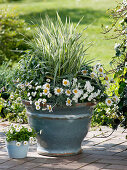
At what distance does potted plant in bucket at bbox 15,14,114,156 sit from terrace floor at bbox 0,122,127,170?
0.13m

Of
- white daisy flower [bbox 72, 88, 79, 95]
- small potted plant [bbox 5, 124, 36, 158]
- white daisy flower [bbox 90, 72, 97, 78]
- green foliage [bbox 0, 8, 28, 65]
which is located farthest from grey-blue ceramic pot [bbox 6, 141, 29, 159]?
green foliage [bbox 0, 8, 28, 65]

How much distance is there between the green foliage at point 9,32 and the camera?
7.27 metres

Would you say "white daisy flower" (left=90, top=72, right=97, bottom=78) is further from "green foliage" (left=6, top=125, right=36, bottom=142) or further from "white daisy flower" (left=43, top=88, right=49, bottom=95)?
"green foliage" (left=6, top=125, right=36, bottom=142)

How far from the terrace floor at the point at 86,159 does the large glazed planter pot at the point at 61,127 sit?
0.10 m

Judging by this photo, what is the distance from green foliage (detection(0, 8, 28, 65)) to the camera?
7273 mm

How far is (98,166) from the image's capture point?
134 inches

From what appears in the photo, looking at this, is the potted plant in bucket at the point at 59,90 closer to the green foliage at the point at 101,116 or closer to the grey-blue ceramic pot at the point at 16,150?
the grey-blue ceramic pot at the point at 16,150

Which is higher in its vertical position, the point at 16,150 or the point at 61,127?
the point at 61,127

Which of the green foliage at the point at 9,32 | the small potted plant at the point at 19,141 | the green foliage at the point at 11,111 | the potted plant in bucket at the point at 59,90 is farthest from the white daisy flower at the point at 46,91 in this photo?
the green foliage at the point at 9,32

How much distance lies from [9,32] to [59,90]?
3.97 m

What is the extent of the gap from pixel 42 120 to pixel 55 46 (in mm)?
801

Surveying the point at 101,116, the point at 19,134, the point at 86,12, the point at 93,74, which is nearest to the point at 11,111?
the point at 101,116

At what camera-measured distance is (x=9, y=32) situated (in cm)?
721

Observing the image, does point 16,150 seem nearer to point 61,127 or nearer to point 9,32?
point 61,127
